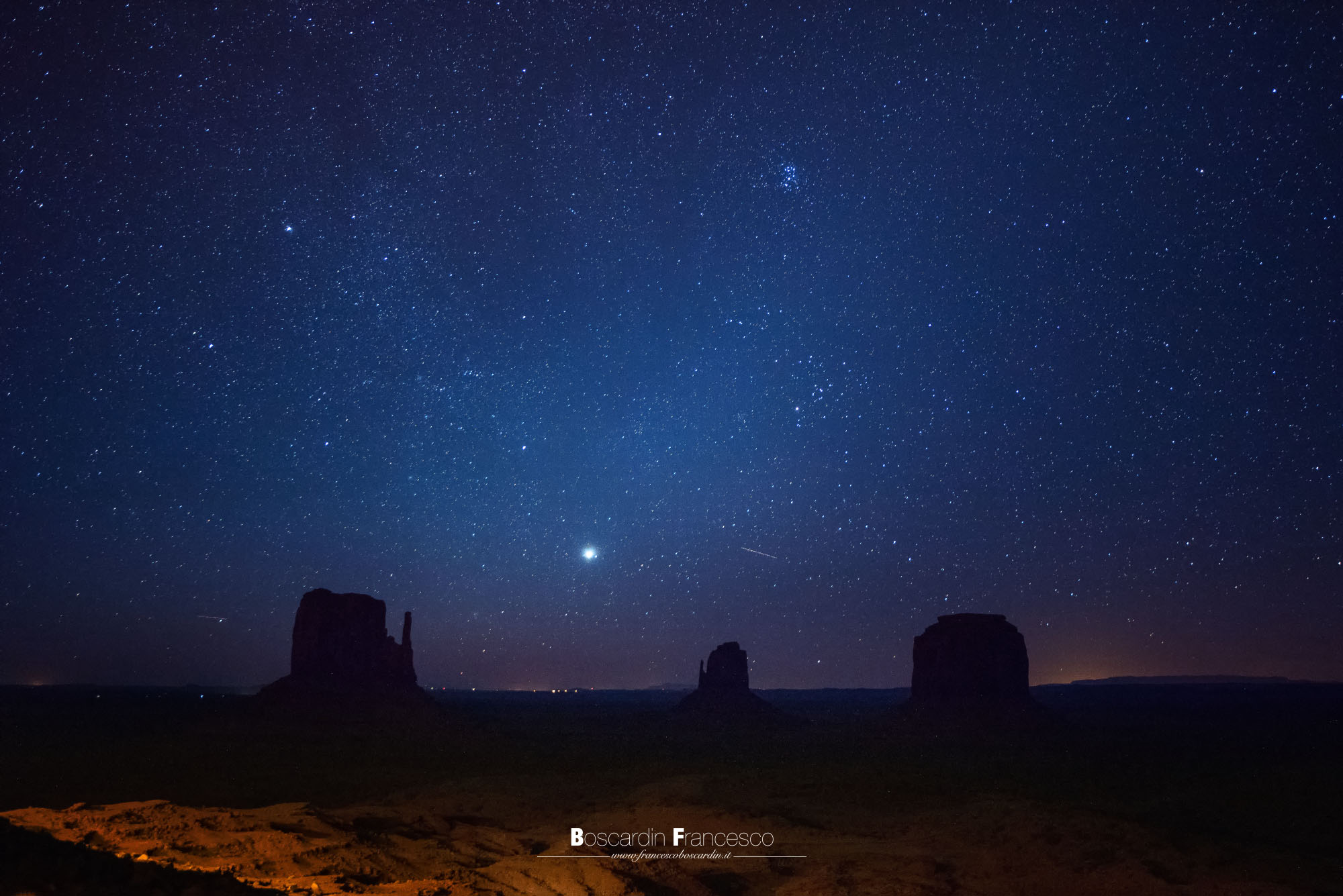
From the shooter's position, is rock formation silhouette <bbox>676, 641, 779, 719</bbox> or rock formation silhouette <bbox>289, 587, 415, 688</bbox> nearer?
rock formation silhouette <bbox>289, 587, 415, 688</bbox>

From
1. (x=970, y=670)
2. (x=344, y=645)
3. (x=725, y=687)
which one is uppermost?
(x=344, y=645)

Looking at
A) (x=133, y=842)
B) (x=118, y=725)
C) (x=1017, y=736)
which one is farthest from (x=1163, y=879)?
(x=118, y=725)

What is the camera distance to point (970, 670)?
79.2 meters

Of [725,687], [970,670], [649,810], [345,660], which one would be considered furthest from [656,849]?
[725,687]

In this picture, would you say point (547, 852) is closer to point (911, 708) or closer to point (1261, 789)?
point (1261, 789)

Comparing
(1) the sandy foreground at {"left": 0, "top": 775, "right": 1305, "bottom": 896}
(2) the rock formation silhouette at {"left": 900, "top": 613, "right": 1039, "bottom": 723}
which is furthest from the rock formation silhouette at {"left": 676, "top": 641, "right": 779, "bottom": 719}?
(1) the sandy foreground at {"left": 0, "top": 775, "right": 1305, "bottom": 896}

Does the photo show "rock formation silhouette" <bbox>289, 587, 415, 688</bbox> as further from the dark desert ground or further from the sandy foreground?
the sandy foreground

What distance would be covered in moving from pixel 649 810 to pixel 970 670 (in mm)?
65784

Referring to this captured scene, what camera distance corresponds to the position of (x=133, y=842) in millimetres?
12484

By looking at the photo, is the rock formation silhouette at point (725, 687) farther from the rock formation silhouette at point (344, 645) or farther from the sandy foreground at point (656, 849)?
the sandy foreground at point (656, 849)

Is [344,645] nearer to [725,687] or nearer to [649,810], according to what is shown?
[725,687]

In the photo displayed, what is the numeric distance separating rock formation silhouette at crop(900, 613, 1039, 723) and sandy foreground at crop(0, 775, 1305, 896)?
56.1m

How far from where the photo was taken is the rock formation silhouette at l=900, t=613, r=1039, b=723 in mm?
76438

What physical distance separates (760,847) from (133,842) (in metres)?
15.0
